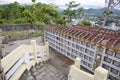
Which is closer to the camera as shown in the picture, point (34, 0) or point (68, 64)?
point (68, 64)

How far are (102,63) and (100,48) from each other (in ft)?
1.79

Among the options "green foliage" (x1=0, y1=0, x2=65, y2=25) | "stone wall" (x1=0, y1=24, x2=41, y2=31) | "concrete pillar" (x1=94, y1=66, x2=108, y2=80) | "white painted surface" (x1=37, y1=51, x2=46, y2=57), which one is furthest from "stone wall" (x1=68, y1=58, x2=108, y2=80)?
"green foliage" (x1=0, y1=0, x2=65, y2=25)

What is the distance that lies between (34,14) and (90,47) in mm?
12631

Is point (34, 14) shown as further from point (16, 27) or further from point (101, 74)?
point (101, 74)

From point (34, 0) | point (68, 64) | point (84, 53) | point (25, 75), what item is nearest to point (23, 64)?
point (25, 75)

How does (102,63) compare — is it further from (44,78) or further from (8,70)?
(8,70)

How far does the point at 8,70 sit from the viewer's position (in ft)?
15.6

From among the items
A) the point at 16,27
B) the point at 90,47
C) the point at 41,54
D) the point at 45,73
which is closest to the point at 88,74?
the point at 90,47

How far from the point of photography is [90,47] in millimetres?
5289

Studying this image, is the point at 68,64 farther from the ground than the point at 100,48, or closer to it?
closer to it

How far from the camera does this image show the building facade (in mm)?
4496

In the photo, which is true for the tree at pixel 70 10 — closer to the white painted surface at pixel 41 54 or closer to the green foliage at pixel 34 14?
the green foliage at pixel 34 14

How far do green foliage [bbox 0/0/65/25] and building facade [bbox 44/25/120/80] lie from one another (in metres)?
8.67

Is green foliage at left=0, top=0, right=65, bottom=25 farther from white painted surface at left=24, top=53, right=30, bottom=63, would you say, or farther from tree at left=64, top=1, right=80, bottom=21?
white painted surface at left=24, top=53, right=30, bottom=63
